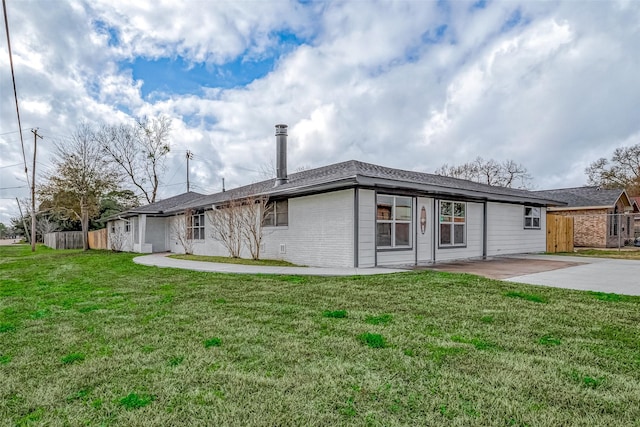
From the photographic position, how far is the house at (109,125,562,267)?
9.86 meters

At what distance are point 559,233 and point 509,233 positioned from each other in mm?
4679

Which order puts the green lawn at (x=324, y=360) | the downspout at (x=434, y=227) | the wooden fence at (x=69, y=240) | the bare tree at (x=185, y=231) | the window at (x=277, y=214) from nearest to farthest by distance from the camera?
the green lawn at (x=324, y=360) < the downspout at (x=434, y=227) < the window at (x=277, y=214) < the bare tree at (x=185, y=231) < the wooden fence at (x=69, y=240)

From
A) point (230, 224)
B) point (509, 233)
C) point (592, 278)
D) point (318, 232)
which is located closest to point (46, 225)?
point (230, 224)

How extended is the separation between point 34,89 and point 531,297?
59.9 feet

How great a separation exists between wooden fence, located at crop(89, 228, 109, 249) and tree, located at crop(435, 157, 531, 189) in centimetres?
2931

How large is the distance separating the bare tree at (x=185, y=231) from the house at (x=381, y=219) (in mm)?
2004

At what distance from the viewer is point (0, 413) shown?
2336 millimetres

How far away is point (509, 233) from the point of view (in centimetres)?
1448

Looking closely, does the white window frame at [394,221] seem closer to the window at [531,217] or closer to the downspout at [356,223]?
the downspout at [356,223]

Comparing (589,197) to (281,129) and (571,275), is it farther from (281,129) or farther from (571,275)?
(281,129)

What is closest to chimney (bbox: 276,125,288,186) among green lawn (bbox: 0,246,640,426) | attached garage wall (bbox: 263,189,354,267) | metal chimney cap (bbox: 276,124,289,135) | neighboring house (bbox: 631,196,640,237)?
metal chimney cap (bbox: 276,124,289,135)

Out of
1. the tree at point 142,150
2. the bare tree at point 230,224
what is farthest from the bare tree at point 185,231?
the tree at point 142,150

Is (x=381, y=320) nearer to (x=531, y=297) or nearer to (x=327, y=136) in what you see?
(x=531, y=297)

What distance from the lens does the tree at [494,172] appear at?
34.6m
